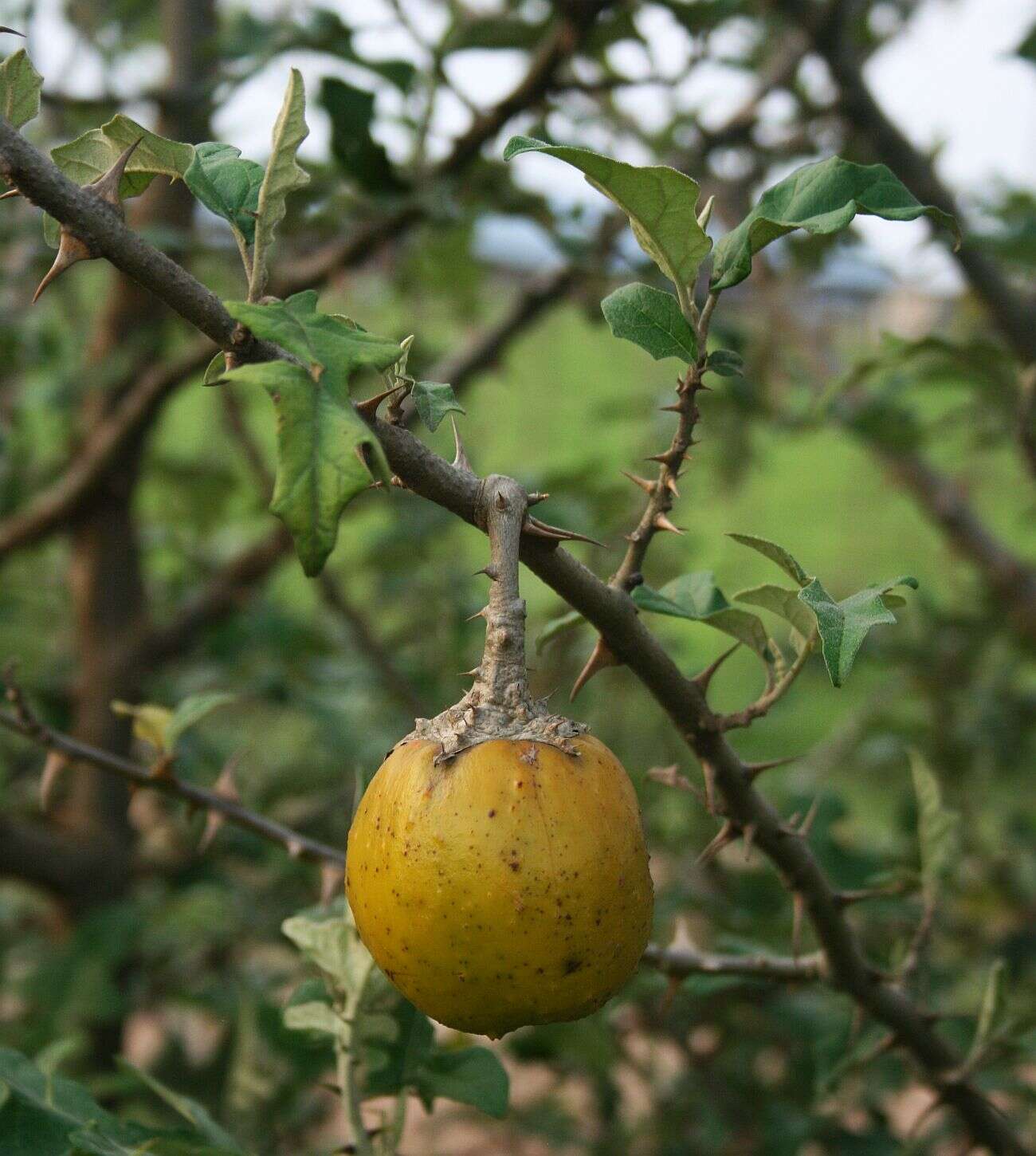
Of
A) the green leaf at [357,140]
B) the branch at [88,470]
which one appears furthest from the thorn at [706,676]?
the branch at [88,470]

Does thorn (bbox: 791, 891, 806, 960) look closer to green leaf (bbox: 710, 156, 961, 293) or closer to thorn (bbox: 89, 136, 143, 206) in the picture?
green leaf (bbox: 710, 156, 961, 293)

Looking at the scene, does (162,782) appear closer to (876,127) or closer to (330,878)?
(330,878)

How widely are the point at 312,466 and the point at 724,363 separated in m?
0.34

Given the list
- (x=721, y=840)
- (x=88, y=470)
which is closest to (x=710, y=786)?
(x=721, y=840)

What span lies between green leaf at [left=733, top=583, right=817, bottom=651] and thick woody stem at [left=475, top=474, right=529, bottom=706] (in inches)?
5.8

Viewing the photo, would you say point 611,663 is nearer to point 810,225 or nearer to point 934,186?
point 810,225

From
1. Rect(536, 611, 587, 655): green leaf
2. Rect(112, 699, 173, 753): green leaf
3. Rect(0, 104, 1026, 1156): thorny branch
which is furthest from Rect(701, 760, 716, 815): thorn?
Rect(112, 699, 173, 753): green leaf

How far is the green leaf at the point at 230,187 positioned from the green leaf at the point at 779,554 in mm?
315

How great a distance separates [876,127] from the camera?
1.56m

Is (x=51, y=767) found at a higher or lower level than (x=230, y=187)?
lower

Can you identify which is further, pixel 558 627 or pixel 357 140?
pixel 357 140

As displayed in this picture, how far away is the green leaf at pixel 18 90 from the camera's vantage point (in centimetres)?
57

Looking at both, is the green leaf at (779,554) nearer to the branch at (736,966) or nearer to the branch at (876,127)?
the branch at (736,966)

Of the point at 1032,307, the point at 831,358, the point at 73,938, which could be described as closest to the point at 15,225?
the point at 73,938
